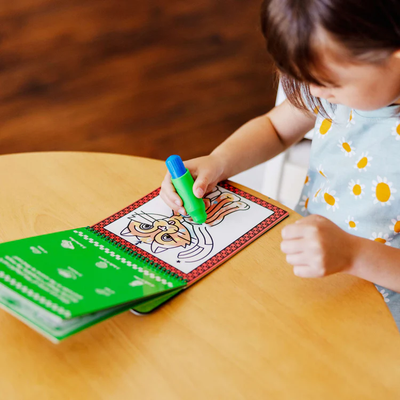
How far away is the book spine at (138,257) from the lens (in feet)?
1.86

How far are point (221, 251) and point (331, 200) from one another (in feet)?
0.80

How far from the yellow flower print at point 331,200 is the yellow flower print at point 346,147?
0.20 ft

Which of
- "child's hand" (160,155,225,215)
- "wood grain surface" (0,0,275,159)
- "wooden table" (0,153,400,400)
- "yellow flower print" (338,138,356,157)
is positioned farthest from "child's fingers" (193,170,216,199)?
"wood grain surface" (0,0,275,159)

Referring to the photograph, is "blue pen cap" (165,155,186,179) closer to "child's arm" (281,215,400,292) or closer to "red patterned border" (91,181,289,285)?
"red patterned border" (91,181,289,285)

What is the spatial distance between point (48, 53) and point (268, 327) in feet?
4.24

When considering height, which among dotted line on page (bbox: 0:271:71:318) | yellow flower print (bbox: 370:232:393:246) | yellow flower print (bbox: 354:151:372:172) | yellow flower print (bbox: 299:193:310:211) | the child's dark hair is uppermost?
the child's dark hair

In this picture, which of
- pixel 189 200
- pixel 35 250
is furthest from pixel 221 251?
pixel 35 250

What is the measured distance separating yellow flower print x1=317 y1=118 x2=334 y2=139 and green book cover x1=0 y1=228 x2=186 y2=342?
356mm

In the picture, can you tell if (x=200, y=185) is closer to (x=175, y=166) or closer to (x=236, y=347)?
(x=175, y=166)

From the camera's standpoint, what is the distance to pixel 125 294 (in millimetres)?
504

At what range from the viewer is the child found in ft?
1.58

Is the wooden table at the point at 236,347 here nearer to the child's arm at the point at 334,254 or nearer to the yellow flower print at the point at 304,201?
the child's arm at the point at 334,254

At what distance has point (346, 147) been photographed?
0.75m

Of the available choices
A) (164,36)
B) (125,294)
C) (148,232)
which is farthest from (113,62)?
(125,294)
